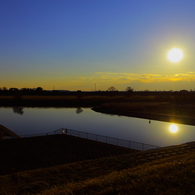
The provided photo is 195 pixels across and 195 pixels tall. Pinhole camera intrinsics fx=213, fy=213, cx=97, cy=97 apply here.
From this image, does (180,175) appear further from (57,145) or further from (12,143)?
(12,143)

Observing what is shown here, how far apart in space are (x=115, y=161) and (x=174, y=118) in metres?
32.0

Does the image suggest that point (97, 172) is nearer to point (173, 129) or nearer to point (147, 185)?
point (147, 185)

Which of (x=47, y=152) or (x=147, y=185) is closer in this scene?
(x=147, y=185)

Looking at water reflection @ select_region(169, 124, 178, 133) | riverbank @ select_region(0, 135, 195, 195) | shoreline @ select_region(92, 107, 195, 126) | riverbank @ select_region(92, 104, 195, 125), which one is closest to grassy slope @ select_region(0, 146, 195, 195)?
riverbank @ select_region(0, 135, 195, 195)

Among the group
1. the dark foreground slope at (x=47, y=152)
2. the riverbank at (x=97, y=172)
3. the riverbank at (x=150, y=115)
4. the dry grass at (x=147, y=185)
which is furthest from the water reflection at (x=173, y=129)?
the dry grass at (x=147, y=185)

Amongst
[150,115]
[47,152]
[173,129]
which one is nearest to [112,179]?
[47,152]

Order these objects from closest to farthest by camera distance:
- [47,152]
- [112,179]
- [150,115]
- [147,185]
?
[147,185] → [112,179] → [47,152] → [150,115]

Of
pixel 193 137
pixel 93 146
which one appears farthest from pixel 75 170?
pixel 193 137

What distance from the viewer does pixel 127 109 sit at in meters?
57.4

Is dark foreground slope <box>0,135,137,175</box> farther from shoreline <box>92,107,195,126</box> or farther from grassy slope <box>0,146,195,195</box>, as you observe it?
shoreline <box>92,107,195,126</box>

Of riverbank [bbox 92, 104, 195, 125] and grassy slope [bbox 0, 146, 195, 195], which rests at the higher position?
grassy slope [bbox 0, 146, 195, 195]

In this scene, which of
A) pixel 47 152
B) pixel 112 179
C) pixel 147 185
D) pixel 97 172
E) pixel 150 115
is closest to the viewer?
pixel 147 185

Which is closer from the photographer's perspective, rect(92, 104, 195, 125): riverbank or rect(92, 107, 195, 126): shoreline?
rect(92, 107, 195, 126): shoreline

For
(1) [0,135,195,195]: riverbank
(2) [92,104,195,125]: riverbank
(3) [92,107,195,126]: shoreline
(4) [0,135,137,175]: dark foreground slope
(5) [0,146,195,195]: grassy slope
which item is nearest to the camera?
(5) [0,146,195,195]: grassy slope
